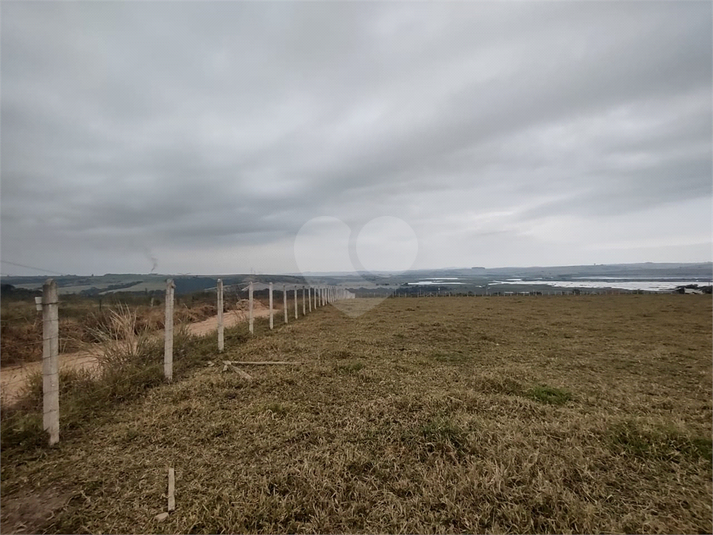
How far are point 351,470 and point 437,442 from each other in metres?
0.86

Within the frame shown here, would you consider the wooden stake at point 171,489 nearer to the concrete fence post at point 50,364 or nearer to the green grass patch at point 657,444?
the concrete fence post at point 50,364

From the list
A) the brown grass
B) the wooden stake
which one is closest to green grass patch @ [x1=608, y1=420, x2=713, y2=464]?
the wooden stake

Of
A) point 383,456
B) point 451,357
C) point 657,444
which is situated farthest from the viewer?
point 451,357

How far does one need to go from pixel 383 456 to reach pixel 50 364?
3.07 m

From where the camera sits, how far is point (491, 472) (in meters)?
2.61

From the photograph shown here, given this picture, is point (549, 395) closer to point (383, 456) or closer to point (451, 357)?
point (451, 357)

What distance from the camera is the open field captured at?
7.22ft

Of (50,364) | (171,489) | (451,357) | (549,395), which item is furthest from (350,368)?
(50,364)

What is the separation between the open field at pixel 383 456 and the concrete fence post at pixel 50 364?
10.3 inches

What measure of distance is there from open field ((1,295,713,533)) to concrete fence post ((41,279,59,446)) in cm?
26

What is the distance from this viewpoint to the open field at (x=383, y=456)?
7.22 feet

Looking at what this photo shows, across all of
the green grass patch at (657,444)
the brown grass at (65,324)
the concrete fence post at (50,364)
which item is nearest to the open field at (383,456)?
the green grass patch at (657,444)

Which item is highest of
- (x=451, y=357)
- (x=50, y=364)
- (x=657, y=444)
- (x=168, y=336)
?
(x=50, y=364)

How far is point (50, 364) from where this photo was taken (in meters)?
3.08
